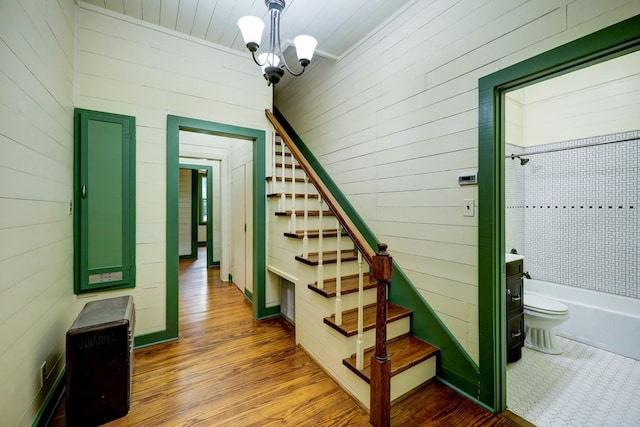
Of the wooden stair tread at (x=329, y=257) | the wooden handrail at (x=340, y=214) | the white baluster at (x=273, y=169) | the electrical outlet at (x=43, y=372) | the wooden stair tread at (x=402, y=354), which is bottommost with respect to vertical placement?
the wooden stair tread at (x=402, y=354)

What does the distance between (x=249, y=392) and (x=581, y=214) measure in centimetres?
366

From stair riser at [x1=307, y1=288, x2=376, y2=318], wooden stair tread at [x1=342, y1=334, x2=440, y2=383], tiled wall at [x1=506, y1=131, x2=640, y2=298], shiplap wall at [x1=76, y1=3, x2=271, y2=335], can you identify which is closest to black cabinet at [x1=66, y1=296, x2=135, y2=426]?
→ shiplap wall at [x1=76, y1=3, x2=271, y2=335]

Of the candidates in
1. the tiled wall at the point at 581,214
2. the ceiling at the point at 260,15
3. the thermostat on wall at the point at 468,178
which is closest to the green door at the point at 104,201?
the ceiling at the point at 260,15

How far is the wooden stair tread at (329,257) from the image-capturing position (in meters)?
2.30

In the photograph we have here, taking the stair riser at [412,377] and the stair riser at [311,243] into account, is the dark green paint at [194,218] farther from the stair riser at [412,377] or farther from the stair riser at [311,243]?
the stair riser at [412,377]

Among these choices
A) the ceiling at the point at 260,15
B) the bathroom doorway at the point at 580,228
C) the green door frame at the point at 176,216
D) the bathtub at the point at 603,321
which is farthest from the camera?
the green door frame at the point at 176,216

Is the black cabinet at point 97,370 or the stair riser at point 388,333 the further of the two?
the stair riser at point 388,333

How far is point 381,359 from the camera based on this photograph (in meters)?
1.56

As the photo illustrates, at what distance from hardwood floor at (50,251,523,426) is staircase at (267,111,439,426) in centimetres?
13

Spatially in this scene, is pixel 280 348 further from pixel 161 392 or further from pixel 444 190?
pixel 444 190

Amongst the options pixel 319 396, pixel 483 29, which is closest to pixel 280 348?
pixel 319 396

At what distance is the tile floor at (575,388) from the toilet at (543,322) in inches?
3.6

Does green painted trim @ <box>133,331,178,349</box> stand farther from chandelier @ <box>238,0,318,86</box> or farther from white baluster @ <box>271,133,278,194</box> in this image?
chandelier @ <box>238,0,318,86</box>

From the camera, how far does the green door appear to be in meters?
2.12
